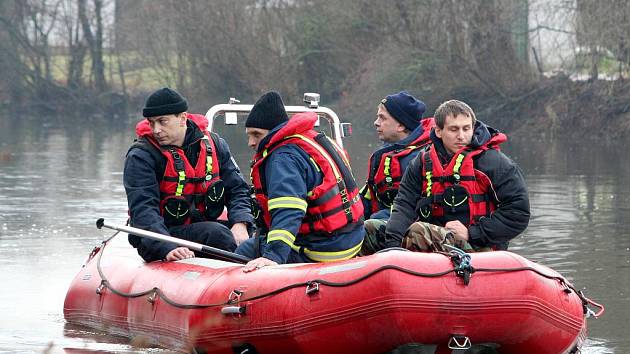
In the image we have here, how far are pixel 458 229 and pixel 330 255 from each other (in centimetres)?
66

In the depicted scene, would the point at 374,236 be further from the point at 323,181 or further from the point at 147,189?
the point at 147,189

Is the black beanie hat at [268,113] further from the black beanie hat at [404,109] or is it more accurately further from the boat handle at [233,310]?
the black beanie hat at [404,109]

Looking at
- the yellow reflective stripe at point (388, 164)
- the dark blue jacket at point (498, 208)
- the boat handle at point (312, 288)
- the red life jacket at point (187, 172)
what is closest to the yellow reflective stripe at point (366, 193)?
the yellow reflective stripe at point (388, 164)

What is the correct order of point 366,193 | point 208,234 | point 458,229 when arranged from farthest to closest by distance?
point 366,193 → point 208,234 → point 458,229

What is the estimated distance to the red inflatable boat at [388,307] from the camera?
5.36 metres

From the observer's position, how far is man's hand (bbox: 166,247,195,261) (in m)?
7.04

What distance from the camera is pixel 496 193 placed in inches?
260

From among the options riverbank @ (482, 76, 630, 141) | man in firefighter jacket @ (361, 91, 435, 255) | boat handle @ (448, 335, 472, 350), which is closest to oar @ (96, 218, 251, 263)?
man in firefighter jacket @ (361, 91, 435, 255)

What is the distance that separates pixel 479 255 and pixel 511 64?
20.5 meters

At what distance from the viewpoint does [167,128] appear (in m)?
7.33

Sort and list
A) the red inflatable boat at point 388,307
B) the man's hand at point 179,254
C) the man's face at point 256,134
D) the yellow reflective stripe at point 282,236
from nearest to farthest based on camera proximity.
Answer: the red inflatable boat at point 388,307 → the yellow reflective stripe at point 282,236 → the man's face at point 256,134 → the man's hand at point 179,254

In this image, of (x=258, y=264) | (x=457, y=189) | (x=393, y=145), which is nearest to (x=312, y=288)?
(x=258, y=264)

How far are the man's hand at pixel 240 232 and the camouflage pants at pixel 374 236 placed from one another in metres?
0.80

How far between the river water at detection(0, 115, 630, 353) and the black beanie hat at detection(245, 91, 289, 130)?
1.34m
